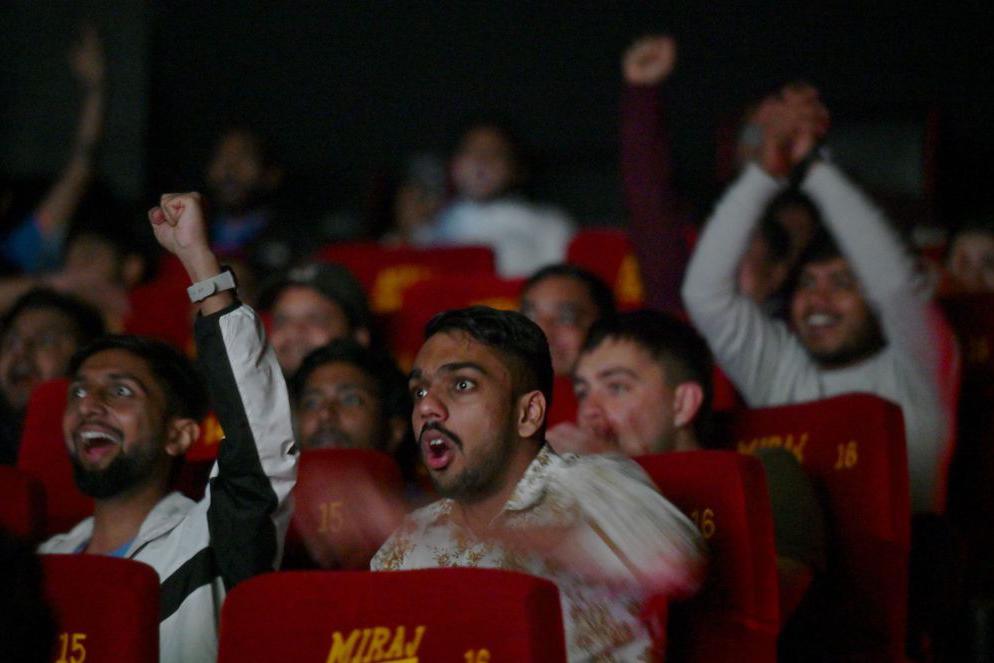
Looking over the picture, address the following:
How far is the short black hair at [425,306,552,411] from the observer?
2281mm

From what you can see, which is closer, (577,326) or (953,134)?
(577,326)

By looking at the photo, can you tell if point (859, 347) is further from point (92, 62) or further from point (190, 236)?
point (92, 62)

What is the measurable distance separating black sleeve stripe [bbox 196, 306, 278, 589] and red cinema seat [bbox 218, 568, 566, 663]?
0.45m

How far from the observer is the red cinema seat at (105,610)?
1817 mm

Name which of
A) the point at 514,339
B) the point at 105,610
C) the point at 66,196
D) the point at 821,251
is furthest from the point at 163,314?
the point at 105,610

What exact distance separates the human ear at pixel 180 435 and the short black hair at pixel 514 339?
1.96 ft

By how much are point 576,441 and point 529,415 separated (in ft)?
1.51

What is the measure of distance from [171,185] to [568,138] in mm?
1622

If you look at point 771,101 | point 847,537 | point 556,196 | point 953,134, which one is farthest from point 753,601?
point 556,196

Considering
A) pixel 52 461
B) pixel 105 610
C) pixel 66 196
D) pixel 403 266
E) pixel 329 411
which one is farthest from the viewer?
pixel 66 196

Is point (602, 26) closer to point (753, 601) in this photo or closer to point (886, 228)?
point (886, 228)

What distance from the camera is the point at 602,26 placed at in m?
5.77

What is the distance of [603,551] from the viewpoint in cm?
197

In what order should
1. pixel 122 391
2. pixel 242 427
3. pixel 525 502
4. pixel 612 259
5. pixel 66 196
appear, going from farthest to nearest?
pixel 66 196, pixel 612 259, pixel 122 391, pixel 242 427, pixel 525 502
